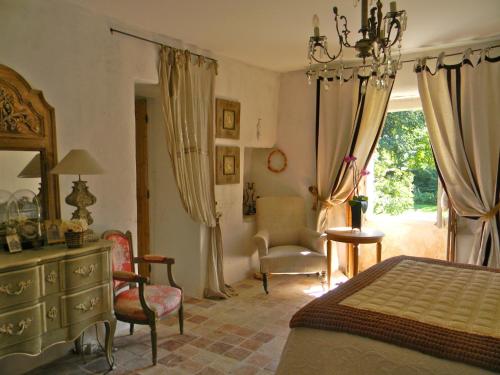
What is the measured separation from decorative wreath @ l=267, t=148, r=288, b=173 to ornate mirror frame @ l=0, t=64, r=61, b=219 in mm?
2954

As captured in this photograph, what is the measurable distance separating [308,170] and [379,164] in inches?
33.8

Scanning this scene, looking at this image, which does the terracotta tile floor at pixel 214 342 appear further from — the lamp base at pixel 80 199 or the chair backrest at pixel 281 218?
the lamp base at pixel 80 199

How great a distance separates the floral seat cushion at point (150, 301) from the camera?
2838mm

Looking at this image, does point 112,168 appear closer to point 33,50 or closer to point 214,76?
point 33,50

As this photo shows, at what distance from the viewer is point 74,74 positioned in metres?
2.91

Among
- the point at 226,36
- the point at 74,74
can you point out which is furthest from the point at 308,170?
the point at 74,74

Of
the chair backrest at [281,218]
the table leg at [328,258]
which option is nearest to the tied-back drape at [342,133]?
the chair backrest at [281,218]

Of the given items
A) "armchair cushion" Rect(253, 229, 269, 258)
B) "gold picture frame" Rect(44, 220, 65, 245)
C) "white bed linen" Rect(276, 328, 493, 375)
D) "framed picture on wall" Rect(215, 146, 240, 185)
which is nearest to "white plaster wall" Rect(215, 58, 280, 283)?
"framed picture on wall" Rect(215, 146, 240, 185)

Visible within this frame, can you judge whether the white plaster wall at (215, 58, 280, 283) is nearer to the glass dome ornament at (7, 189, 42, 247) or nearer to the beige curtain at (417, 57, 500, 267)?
the beige curtain at (417, 57, 500, 267)

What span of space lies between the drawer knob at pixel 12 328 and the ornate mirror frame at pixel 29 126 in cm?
79

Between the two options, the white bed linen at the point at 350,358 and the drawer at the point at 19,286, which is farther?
the drawer at the point at 19,286

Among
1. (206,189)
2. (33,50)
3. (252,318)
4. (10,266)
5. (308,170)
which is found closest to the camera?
(10,266)

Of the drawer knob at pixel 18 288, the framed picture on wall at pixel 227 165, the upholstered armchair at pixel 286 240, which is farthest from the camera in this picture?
the framed picture on wall at pixel 227 165

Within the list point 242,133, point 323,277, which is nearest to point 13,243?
point 242,133
